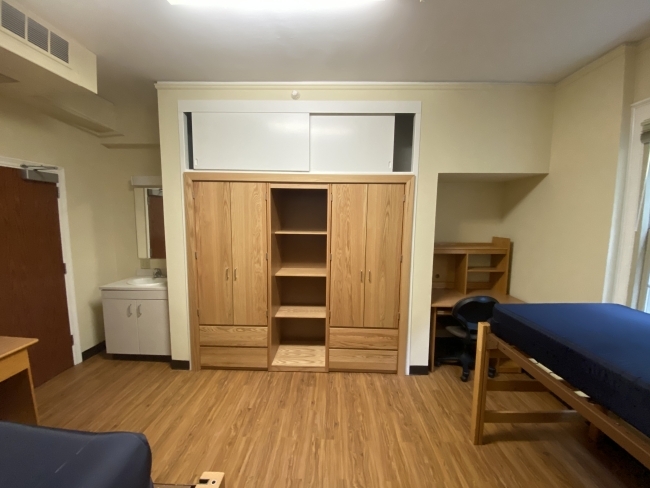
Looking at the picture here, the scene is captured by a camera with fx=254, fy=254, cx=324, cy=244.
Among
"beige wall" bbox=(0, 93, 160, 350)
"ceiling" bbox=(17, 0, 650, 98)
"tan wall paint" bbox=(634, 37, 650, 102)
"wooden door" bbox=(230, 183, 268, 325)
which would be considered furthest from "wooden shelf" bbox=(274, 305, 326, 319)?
"tan wall paint" bbox=(634, 37, 650, 102)

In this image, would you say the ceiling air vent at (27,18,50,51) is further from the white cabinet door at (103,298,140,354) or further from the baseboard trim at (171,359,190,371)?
the baseboard trim at (171,359,190,371)

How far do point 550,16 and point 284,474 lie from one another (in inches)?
122

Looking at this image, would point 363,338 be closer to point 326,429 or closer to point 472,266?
point 326,429

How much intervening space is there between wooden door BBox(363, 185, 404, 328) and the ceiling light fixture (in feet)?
4.04

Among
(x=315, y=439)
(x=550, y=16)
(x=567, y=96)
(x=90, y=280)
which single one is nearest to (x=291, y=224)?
(x=315, y=439)

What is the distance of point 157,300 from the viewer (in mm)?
2555

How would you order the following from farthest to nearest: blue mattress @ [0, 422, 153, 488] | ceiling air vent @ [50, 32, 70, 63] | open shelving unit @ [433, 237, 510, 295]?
open shelving unit @ [433, 237, 510, 295] < ceiling air vent @ [50, 32, 70, 63] < blue mattress @ [0, 422, 153, 488]

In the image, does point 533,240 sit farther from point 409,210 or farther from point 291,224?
point 291,224

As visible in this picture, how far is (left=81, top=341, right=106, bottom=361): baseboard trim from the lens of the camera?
106 inches

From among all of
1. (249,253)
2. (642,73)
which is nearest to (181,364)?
(249,253)

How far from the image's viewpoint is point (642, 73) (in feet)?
5.46

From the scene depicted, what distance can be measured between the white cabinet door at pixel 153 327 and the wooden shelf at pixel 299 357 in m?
1.15

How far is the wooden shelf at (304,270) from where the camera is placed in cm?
250

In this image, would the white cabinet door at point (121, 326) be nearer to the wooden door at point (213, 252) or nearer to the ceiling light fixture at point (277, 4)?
the wooden door at point (213, 252)
